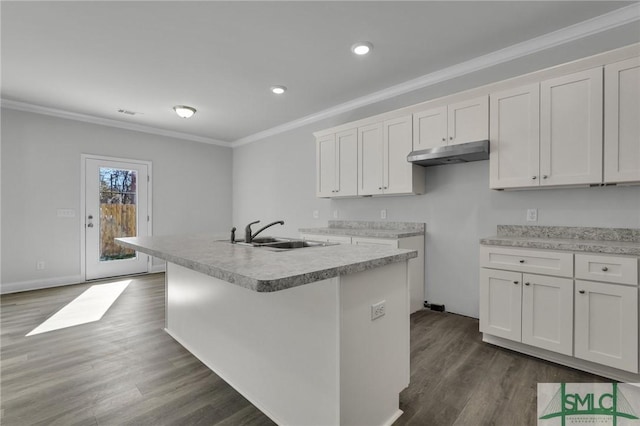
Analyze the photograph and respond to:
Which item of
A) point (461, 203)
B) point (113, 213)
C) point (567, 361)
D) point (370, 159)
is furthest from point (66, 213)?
point (567, 361)

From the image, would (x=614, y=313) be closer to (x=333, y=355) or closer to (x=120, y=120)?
(x=333, y=355)

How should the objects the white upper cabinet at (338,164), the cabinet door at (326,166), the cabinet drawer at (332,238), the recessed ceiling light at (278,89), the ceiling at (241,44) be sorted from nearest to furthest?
the ceiling at (241,44)
the cabinet drawer at (332,238)
the recessed ceiling light at (278,89)
the white upper cabinet at (338,164)
the cabinet door at (326,166)

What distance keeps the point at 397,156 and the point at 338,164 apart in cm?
87

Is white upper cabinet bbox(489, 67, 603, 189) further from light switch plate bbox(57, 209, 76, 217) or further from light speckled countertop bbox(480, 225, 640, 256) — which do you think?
light switch plate bbox(57, 209, 76, 217)

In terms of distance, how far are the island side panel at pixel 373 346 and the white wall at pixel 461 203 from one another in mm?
1782

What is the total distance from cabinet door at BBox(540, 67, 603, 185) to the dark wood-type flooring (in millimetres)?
1418

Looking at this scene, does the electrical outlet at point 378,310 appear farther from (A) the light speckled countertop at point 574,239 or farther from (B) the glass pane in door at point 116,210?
(B) the glass pane in door at point 116,210

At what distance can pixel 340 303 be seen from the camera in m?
1.26

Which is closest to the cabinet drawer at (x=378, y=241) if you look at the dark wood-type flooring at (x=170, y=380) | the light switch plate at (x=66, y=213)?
the dark wood-type flooring at (x=170, y=380)

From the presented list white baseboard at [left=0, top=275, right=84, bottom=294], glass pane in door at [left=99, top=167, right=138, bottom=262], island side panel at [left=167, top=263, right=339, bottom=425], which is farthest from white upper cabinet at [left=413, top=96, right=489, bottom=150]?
white baseboard at [left=0, top=275, right=84, bottom=294]

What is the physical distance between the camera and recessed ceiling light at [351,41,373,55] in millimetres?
2718

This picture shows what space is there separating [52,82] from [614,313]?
5.65m

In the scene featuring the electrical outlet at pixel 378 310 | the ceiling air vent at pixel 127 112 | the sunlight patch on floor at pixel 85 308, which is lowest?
the sunlight patch on floor at pixel 85 308

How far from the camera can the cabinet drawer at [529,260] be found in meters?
2.12
